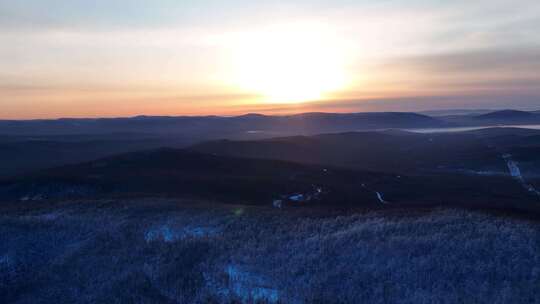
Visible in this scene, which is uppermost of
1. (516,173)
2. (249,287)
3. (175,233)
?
(175,233)

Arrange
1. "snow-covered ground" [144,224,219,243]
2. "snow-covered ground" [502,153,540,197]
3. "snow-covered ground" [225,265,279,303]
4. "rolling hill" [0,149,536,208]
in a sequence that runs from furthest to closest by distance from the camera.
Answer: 1. "snow-covered ground" [502,153,540,197]
2. "rolling hill" [0,149,536,208]
3. "snow-covered ground" [144,224,219,243]
4. "snow-covered ground" [225,265,279,303]

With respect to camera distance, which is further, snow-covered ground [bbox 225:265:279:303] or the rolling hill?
the rolling hill

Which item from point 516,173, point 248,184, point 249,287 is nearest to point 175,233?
point 249,287

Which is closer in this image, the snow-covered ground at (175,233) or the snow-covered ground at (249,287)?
the snow-covered ground at (249,287)

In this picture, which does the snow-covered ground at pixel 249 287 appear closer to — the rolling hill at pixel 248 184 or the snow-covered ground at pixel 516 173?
the rolling hill at pixel 248 184

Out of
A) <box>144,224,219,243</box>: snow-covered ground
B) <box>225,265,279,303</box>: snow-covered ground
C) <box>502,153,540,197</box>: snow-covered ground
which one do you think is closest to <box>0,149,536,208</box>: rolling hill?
<box>502,153,540,197</box>: snow-covered ground

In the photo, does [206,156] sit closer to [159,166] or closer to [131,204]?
[159,166]

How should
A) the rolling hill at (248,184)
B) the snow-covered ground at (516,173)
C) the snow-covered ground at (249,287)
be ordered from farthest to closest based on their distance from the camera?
the snow-covered ground at (516,173)
the rolling hill at (248,184)
the snow-covered ground at (249,287)

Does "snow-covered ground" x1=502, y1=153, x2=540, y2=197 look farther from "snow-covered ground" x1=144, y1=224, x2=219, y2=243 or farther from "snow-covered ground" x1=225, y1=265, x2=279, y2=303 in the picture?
"snow-covered ground" x1=225, y1=265, x2=279, y2=303

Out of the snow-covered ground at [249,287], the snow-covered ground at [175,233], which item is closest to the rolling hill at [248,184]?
the snow-covered ground at [175,233]

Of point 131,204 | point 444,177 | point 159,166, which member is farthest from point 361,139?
point 131,204

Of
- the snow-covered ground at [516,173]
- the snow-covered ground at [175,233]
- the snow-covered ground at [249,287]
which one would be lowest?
the snow-covered ground at [516,173]

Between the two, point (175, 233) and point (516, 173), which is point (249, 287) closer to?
point (175, 233)
